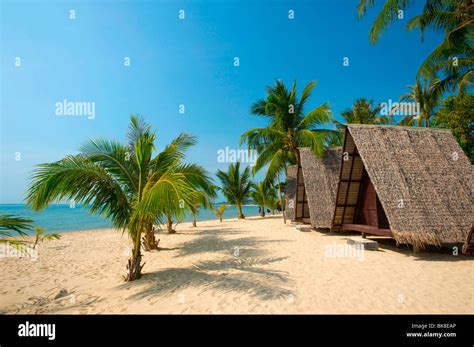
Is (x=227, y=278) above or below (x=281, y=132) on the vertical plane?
below

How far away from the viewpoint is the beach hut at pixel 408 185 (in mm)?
5770

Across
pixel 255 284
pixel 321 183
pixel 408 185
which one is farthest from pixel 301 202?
pixel 255 284

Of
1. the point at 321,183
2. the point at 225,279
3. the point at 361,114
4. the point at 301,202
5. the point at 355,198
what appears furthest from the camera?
the point at 361,114

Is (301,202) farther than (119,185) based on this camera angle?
Yes

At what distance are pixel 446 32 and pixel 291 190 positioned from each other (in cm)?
985

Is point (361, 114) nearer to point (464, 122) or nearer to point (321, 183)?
point (464, 122)

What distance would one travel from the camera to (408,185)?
252 inches

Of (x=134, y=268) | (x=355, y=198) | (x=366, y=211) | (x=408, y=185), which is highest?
(x=408, y=185)

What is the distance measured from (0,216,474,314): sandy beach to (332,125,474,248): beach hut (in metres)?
0.83

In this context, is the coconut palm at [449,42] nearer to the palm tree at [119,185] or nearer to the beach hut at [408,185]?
the beach hut at [408,185]

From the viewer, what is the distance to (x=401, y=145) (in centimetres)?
737
